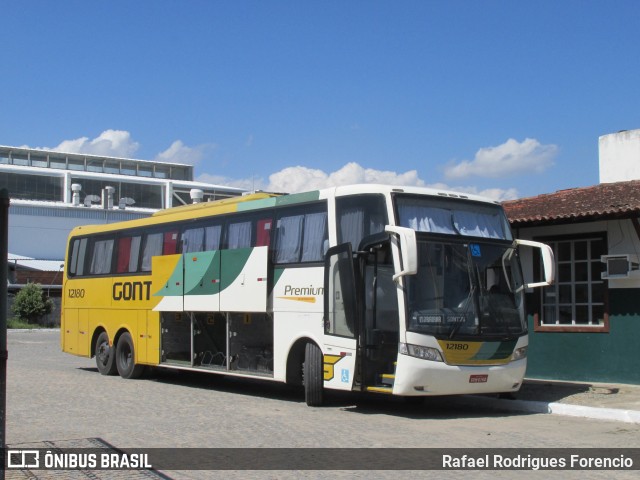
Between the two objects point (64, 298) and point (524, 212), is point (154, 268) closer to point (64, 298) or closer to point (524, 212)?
point (64, 298)

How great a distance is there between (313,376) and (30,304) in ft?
115

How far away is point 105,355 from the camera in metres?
19.5

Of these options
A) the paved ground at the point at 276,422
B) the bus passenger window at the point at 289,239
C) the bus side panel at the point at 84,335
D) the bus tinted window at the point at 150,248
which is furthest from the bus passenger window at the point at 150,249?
the bus passenger window at the point at 289,239

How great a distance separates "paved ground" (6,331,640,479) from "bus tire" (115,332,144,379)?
140 centimetres

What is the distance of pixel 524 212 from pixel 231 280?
6328 mm

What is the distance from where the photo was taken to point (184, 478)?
781cm

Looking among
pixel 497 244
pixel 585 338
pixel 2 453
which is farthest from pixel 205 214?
pixel 2 453

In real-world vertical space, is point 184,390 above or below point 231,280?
below

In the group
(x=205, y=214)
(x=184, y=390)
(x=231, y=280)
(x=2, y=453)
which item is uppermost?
(x=205, y=214)

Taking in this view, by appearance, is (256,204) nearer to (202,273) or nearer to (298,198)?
(298,198)

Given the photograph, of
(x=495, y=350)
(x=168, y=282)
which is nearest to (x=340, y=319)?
(x=495, y=350)

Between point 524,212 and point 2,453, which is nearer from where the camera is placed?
point 2,453

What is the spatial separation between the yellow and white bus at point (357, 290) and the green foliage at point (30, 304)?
30.5 m

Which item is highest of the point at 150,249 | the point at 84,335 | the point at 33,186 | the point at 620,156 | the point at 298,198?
the point at 33,186
